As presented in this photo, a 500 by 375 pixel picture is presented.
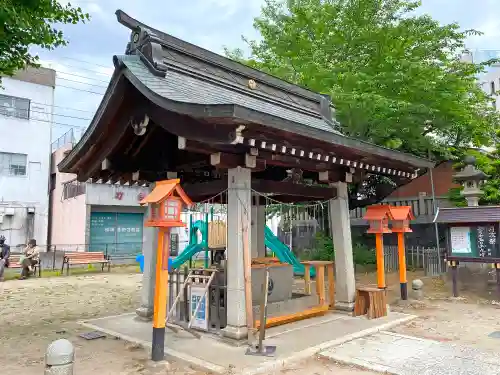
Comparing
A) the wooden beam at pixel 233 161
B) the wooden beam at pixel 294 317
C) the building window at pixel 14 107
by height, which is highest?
the building window at pixel 14 107

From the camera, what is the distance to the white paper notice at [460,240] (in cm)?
976

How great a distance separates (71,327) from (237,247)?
13.4ft

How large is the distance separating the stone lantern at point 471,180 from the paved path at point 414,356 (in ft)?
22.6

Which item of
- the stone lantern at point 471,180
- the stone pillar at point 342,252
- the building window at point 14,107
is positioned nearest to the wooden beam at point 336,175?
the stone pillar at point 342,252

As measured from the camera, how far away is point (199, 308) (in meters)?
6.92

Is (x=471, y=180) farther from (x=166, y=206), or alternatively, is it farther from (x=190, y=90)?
(x=166, y=206)

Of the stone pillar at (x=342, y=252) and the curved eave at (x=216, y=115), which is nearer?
the curved eave at (x=216, y=115)

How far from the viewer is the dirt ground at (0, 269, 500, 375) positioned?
211 inches

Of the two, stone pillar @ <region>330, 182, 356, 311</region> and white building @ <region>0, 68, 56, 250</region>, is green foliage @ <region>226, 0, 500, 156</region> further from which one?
white building @ <region>0, 68, 56, 250</region>

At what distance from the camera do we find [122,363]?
18.0 ft

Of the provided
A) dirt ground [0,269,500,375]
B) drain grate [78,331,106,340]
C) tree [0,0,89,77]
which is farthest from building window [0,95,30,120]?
drain grate [78,331,106,340]

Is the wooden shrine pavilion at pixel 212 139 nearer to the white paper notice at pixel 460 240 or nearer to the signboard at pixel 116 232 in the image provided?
the white paper notice at pixel 460 240

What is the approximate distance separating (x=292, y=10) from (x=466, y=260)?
10.3 meters

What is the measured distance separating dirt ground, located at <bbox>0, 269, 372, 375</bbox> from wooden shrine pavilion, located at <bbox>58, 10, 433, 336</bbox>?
64.4 inches
